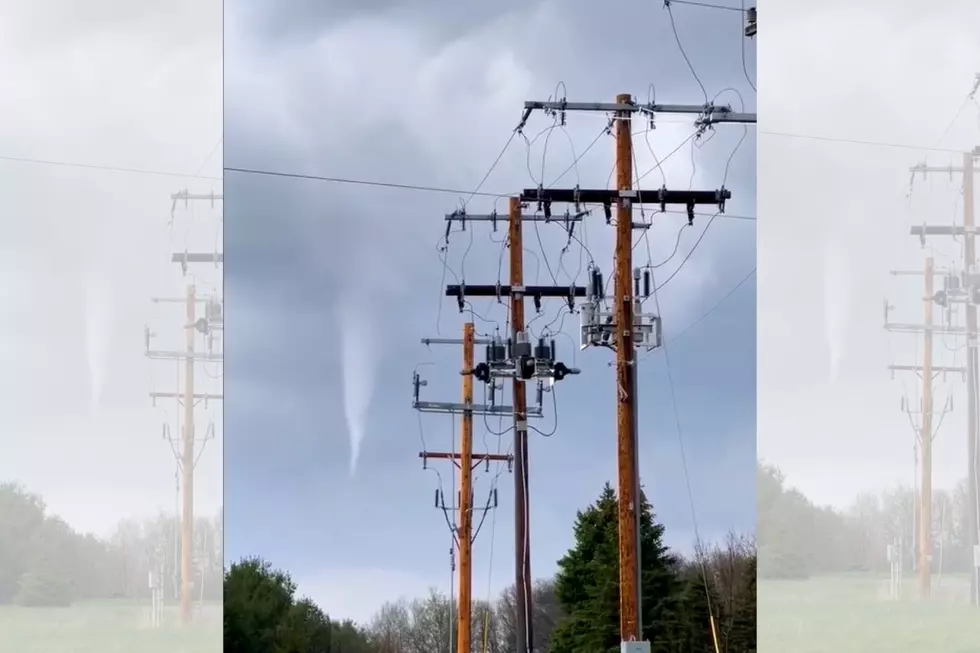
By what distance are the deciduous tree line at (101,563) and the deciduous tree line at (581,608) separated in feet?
41.7

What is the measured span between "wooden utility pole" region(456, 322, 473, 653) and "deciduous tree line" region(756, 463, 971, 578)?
9.69 m

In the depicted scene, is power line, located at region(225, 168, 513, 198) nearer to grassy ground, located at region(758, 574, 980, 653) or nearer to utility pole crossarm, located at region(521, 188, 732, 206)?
utility pole crossarm, located at region(521, 188, 732, 206)

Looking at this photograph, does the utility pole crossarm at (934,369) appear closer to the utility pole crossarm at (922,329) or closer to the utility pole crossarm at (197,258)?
the utility pole crossarm at (922,329)

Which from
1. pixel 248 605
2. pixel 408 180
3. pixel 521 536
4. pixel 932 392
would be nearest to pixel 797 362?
pixel 932 392

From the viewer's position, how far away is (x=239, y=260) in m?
23.1

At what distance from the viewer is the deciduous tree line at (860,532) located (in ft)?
9.06

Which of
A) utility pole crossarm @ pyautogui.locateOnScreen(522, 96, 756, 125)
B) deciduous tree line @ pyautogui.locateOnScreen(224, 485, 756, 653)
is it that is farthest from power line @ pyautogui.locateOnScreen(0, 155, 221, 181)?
deciduous tree line @ pyautogui.locateOnScreen(224, 485, 756, 653)

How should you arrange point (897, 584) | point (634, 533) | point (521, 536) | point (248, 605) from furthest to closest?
1. point (248, 605)
2. point (521, 536)
3. point (634, 533)
4. point (897, 584)

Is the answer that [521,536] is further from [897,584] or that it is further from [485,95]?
[485,95]

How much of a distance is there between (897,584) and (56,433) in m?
1.40

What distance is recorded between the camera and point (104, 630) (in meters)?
2.74

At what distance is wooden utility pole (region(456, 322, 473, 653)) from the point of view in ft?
41.5

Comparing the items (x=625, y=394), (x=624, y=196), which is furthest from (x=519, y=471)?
(x=624, y=196)

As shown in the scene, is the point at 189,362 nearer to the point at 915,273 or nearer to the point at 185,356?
the point at 185,356
